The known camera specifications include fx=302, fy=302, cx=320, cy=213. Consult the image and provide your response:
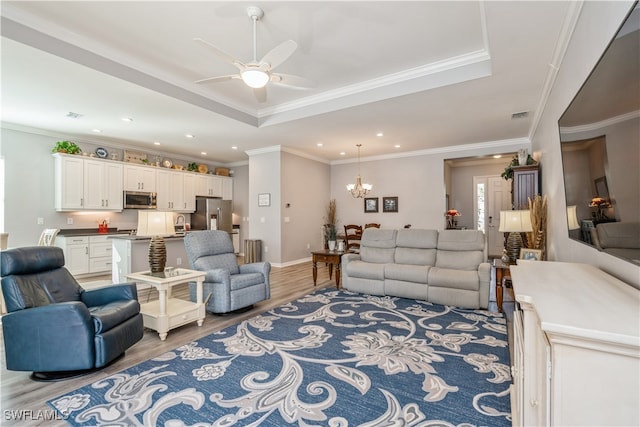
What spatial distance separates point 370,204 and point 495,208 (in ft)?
11.1

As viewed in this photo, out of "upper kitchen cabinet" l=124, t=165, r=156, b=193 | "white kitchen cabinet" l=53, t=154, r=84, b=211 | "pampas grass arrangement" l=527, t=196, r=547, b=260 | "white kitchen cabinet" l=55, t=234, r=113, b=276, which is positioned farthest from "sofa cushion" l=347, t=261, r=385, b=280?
"white kitchen cabinet" l=53, t=154, r=84, b=211

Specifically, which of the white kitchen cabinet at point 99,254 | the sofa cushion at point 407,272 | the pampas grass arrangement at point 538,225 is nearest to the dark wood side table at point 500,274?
the pampas grass arrangement at point 538,225

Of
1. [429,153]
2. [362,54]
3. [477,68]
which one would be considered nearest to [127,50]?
[362,54]

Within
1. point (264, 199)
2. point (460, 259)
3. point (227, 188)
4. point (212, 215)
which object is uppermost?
point (227, 188)

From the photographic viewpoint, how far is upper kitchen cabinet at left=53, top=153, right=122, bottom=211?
5773 millimetres

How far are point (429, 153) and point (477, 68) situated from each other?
4.11 meters

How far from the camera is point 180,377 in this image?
88.8 inches

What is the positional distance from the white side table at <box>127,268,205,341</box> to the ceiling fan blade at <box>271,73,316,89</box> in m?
2.21

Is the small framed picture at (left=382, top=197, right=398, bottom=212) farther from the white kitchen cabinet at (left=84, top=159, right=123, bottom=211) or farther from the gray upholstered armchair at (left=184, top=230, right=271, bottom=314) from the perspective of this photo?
the white kitchen cabinet at (left=84, top=159, right=123, bottom=211)

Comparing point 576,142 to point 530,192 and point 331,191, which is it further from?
point 331,191

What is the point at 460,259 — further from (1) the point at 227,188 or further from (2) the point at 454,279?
(1) the point at 227,188

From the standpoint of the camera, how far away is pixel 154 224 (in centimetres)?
326

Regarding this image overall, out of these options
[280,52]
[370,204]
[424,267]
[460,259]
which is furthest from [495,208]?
[280,52]

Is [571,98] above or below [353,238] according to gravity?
above
